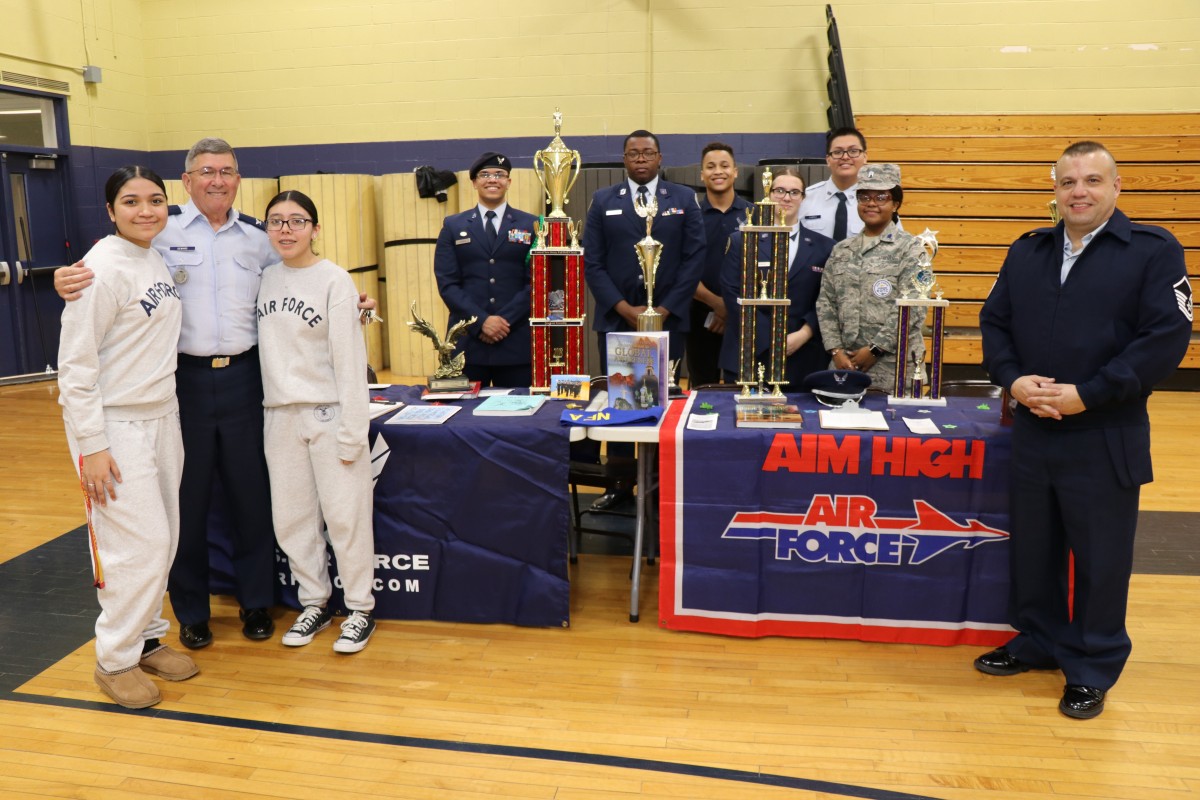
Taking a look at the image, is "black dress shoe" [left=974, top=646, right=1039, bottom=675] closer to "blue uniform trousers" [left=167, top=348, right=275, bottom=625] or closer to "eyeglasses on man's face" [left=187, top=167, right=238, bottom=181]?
"blue uniform trousers" [left=167, top=348, right=275, bottom=625]

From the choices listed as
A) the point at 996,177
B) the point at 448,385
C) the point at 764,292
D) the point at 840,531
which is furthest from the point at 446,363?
the point at 996,177

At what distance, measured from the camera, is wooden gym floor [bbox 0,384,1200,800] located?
2.39m

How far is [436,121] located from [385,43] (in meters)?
0.89

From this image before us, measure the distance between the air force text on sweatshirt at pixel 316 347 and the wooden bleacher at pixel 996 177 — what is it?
6.19m

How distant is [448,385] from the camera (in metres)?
3.72

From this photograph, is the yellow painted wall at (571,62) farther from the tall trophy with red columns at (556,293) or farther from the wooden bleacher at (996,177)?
the tall trophy with red columns at (556,293)

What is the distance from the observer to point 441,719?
2711mm

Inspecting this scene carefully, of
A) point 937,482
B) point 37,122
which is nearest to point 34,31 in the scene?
point 37,122

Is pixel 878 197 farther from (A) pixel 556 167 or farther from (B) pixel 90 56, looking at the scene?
(B) pixel 90 56

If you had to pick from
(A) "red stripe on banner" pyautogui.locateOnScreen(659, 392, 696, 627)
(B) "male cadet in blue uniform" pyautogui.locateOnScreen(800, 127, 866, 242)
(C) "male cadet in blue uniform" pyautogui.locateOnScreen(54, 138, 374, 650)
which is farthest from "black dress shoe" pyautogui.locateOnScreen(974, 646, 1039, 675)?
(C) "male cadet in blue uniform" pyautogui.locateOnScreen(54, 138, 374, 650)

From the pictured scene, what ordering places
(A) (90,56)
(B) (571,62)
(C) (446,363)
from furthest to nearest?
(A) (90,56)
(B) (571,62)
(C) (446,363)

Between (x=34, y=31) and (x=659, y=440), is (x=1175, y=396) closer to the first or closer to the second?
(x=659, y=440)

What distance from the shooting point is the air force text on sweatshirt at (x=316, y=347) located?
9.70ft

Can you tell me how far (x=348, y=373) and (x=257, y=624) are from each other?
1013 millimetres
